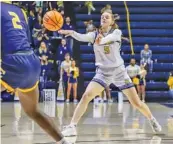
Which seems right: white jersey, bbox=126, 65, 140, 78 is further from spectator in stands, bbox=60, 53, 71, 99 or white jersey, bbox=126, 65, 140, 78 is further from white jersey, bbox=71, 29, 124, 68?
white jersey, bbox=71, 29, 124, 68

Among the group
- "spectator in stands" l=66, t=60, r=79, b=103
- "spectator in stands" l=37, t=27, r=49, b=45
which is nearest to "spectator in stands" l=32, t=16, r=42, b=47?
"spectator in stands" l=37, t=27, r=49, b=45

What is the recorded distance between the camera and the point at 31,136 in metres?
7.26

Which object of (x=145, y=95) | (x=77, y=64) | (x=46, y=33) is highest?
(x=46, y=33)

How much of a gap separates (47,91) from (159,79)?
3.98m

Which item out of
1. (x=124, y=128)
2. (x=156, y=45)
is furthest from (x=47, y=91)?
(x=124, y=128)

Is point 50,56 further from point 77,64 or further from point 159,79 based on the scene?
point 159,79

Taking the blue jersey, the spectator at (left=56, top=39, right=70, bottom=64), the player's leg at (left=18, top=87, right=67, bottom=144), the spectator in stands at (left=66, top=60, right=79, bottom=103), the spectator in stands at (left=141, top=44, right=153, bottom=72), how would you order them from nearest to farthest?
the blue jersey < the player's leg at (left=18, top=87, right=67, bottom=144) < the spectator in stands at (left=66, top=60, right=79, bottom=103) < the spectator at (left=56, top=39, right=70, bottom=64) < the spectator in stands at (left=141, top=44, right=153, bottom=72)

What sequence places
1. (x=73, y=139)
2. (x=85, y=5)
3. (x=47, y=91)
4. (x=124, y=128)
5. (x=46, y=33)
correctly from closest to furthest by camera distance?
(x=73, y=139) → (x=124, y=128) → (x=47, y=91) → (x=46, y=33) → (x=85, y=5)

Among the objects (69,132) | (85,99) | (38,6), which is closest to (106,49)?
(85,99)

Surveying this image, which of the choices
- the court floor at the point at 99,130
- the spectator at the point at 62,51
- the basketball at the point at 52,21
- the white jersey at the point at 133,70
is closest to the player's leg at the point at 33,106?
the court floor at the point at 99,130

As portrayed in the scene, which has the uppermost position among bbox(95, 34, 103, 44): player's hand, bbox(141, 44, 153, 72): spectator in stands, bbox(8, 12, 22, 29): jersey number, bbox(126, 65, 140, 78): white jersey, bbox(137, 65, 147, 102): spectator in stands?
bbox(8, 12, 22, 29): jersey number

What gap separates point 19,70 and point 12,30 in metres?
0.37

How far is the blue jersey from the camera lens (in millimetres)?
4432

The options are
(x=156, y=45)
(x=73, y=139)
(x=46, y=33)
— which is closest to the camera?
(x=73, y=139)
